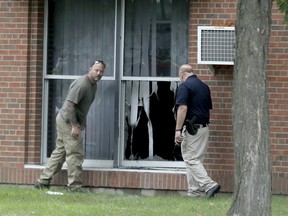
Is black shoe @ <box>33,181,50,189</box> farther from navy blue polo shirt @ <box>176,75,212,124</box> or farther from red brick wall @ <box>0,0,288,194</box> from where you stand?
navy blue polo shirt @ <box>176,75,212,124</box>

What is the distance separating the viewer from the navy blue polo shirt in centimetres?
1045

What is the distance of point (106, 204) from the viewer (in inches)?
388

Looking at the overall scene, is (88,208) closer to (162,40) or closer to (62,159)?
(62,159)

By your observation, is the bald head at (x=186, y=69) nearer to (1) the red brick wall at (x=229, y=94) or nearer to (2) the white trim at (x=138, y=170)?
(1) the red brick wall at (x=229, y=94)

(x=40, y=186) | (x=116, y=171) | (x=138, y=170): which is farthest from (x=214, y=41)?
(x=40, y=186)

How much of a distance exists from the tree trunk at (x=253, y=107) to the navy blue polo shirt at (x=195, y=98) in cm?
311

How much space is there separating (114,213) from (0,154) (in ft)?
9.59

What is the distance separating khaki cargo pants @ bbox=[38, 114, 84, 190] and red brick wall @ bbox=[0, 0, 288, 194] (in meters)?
0.35

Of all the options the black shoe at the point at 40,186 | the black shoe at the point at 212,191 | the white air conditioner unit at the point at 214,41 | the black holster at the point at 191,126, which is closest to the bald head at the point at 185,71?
the white air conditioner unit at the point at 214,41

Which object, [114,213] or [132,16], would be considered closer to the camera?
[114,213]

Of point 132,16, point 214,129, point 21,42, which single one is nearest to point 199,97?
point 214,129

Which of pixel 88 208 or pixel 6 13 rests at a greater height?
pixel 6 13

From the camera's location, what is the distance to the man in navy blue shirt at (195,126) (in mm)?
10422

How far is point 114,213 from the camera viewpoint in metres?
9.03
